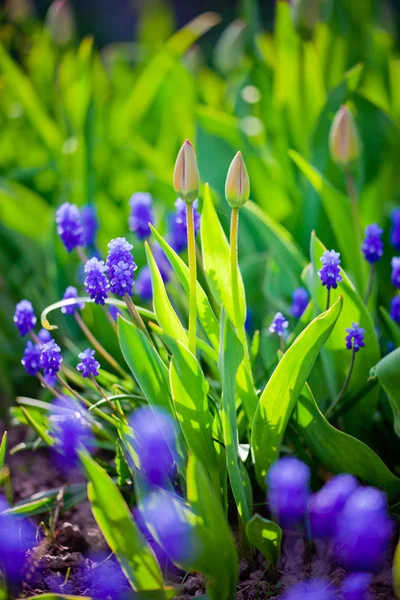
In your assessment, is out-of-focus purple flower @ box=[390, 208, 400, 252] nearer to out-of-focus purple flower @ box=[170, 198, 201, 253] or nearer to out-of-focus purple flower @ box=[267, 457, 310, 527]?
out-of-focus purple flower @ box=[170, 198, 201, 253]

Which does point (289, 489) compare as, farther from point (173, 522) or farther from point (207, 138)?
point (207, 138)

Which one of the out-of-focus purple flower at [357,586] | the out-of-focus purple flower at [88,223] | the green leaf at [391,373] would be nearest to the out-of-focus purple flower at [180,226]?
the out-of-focus purple flower at [88,223]

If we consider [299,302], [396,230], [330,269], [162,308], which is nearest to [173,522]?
[162,308]

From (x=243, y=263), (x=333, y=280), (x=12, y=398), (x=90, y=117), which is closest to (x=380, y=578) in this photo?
(x=333, y=280)

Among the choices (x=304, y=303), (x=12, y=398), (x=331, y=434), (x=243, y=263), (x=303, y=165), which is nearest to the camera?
(x=331, y=434)

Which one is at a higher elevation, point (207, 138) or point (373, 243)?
point (207, 138)

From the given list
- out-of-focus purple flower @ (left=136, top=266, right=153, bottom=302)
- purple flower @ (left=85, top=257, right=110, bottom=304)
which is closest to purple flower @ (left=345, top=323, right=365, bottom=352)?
purple flower @ (left=85, top=257, right=110, bottom=304)

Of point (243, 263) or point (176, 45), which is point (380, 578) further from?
point (176, 45)
